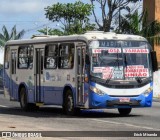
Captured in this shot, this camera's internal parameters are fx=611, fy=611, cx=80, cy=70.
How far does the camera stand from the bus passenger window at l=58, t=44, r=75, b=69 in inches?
830

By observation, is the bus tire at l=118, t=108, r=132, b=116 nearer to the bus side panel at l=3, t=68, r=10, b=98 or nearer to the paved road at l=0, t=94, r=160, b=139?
the paved road at l=0, t=94, r=160, b=139

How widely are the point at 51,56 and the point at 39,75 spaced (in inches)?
46.1

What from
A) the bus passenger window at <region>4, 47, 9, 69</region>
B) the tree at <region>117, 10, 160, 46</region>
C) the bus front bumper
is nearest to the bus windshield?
the bus front bumper

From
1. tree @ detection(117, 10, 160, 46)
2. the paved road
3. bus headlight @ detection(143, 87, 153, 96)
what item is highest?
tree @ detection(117, 10, 160, 46)

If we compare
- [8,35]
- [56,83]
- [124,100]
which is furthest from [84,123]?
[8,35]

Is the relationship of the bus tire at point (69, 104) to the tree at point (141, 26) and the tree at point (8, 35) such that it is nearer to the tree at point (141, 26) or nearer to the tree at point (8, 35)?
the tree at point (141, 26)

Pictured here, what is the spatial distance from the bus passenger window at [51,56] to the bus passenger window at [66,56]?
1.17 feet

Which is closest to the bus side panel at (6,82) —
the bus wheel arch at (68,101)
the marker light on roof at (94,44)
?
the bus wheel arch at (68,101)

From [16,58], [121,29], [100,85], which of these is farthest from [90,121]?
[121,29]

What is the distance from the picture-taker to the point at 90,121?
759 inches

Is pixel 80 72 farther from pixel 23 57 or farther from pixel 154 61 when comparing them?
pixel 23 57

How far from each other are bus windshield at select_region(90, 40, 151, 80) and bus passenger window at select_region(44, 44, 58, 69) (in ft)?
7.74

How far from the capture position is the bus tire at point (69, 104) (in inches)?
831

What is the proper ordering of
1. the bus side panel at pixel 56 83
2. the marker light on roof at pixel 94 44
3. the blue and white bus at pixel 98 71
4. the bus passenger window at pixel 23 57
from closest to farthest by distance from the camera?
the blue and white bus at pixel 98 71, the marker light on roof at pixel 94 44, the bus side panel at pixel 56 83, the bus passenger window at pixel 23 57
